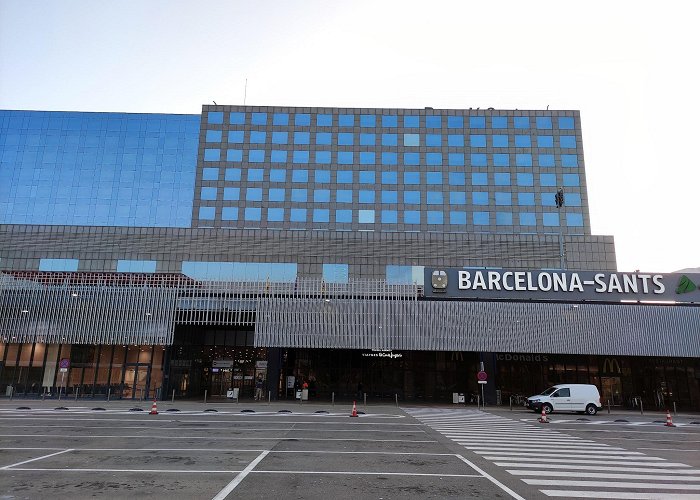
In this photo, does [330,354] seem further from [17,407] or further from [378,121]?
[378,121]

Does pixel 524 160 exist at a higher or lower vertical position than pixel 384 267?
higher

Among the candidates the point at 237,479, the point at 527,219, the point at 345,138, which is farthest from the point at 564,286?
the point at 345,138

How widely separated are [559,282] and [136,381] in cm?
3273

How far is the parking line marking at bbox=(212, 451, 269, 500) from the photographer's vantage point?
32.5 ft

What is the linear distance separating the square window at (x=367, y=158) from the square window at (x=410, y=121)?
19.7 feet

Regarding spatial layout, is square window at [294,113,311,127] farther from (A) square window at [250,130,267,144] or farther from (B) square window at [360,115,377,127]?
(B) square window at [360,115,377,127]

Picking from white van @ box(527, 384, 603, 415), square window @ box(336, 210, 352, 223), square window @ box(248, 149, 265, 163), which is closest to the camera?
white van @ box(527, 384, 603, 415)

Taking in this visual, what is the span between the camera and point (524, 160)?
210 ft

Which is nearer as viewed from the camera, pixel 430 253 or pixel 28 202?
pixel 430 253

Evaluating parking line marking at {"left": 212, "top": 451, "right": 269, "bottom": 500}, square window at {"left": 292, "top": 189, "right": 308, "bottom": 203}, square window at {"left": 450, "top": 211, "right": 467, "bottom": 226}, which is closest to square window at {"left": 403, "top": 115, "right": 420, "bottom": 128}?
square window at {"left": 450, "top": 211, "right": 467, "bottom": 226}

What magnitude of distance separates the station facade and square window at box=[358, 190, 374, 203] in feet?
0.82

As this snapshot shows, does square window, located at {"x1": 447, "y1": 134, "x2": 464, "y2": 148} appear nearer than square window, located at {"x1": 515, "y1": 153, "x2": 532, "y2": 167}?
No

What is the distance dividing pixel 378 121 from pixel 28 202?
45.0 metres

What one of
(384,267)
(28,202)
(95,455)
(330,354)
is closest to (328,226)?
(384,267)
